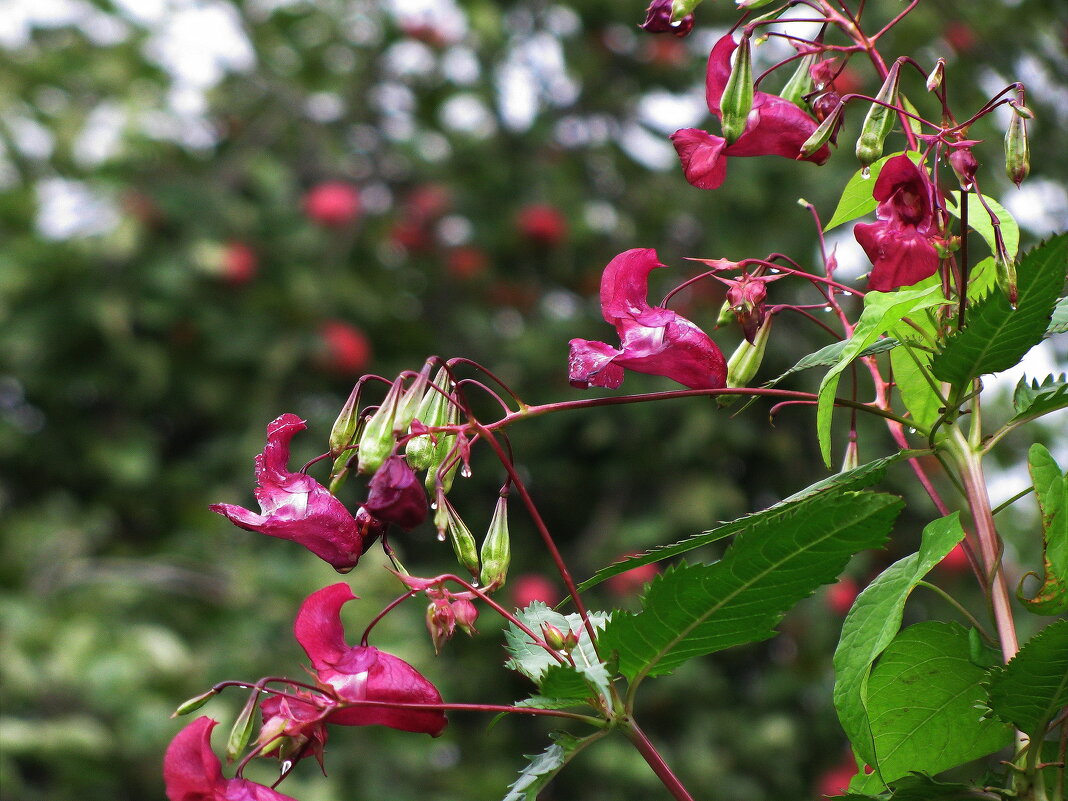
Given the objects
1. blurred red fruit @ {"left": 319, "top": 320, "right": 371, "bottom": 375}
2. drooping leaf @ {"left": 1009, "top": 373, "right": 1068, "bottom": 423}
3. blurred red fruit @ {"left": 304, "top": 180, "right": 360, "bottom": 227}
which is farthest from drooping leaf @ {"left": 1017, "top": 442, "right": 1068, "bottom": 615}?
blurred red fruit @ {"left": 304, "top": 180, "right": 360, "bottom": 227}

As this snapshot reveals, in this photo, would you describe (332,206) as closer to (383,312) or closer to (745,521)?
(383,312)

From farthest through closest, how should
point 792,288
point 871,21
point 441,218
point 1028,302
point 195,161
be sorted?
point 441,218 < point 195,161 < point 871,21 < point 792,288 < point 1028,302

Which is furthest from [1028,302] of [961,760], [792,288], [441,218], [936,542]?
[441,218]

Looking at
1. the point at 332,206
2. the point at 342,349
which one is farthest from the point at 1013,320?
the point at 332,206

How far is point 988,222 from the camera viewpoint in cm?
47

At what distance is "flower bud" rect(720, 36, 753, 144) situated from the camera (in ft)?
1.40

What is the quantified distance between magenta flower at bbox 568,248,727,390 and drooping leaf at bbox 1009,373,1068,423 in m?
0.11

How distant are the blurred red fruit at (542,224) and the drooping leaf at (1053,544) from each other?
6.83 ft

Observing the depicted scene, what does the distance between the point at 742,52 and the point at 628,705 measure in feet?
→ 0.83

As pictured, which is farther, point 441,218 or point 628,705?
point 441,218

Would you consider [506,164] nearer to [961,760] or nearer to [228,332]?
[228,332]

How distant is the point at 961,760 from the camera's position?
43 centimetres

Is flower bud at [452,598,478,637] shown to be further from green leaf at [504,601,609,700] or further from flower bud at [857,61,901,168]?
flower bud at [857,61,901,168]

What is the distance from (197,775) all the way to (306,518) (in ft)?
0.32
